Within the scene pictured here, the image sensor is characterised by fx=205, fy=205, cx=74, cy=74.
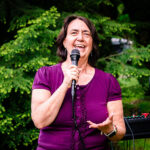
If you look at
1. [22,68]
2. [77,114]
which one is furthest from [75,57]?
[22,68]

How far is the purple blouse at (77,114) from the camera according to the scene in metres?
1.73

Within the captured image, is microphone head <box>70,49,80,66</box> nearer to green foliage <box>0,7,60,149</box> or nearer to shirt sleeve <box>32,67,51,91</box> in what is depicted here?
shirt sleeve <box>32,67,51,91</box>

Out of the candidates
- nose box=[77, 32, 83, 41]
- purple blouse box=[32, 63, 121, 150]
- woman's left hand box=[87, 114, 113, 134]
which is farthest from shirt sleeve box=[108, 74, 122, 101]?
nose box=[77, 32, 83, 41]

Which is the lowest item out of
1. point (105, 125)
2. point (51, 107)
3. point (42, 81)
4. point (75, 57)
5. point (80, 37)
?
point (105, 125)

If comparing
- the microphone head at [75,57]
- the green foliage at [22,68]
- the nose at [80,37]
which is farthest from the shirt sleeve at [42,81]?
the green foliage at [22,68]

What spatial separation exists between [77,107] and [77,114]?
2.4 inches

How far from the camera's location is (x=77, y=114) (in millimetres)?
1777

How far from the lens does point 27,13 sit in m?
3.56

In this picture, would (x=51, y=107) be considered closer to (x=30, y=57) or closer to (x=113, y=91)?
(x=113, y=91)

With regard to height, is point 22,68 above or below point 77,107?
above

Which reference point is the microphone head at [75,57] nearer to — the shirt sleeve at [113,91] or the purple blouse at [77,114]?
the purple blouse at [77,114]

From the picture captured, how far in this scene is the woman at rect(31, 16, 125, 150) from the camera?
1.58 meters

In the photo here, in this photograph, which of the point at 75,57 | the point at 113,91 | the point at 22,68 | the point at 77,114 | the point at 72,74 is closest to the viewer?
the point at 72,74

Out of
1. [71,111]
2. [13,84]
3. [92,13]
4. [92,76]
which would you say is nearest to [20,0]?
[92,13]
